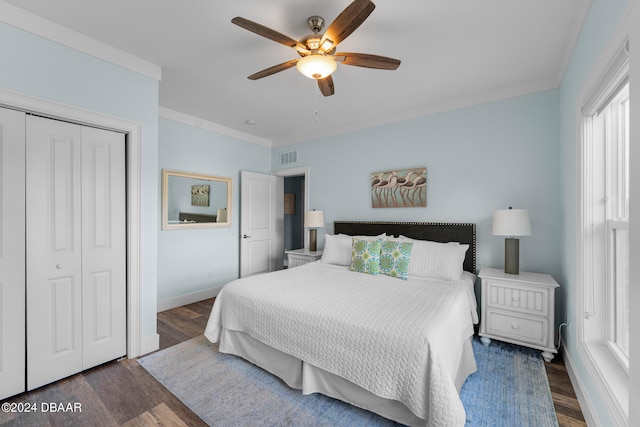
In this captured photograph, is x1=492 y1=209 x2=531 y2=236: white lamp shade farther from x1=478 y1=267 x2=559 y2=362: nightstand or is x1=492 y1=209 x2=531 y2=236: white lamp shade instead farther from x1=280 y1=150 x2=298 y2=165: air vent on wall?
x1=280 y1=150 x2=298 y2=165: air vent on wall

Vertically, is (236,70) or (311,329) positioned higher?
(236,70)

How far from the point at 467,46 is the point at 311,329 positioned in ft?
8.00

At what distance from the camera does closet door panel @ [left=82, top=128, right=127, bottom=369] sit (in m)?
2.23

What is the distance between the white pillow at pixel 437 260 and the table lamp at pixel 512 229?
354 millimetres

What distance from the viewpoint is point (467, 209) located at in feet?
10.6

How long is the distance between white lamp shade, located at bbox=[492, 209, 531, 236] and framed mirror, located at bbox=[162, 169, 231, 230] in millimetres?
3527

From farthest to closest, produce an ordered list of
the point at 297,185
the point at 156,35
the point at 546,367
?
1. the point at 297,185
2. the point at 546,367
3. the point at 156,35

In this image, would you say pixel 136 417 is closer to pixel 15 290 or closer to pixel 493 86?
pixel 15 290

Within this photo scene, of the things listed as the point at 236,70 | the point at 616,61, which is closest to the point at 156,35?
the point at 236,70

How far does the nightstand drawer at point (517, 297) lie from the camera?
8.09ft

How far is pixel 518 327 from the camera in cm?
256

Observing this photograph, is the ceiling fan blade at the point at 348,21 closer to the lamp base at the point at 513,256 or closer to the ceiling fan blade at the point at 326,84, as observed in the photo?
the ceiling fan blade at the point at 326,84

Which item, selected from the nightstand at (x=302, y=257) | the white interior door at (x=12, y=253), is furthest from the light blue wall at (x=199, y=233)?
the white interior door at (x=12, y=253)

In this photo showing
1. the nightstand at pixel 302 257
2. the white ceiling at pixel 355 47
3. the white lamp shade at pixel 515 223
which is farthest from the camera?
the nightstand at pixel 302 257
